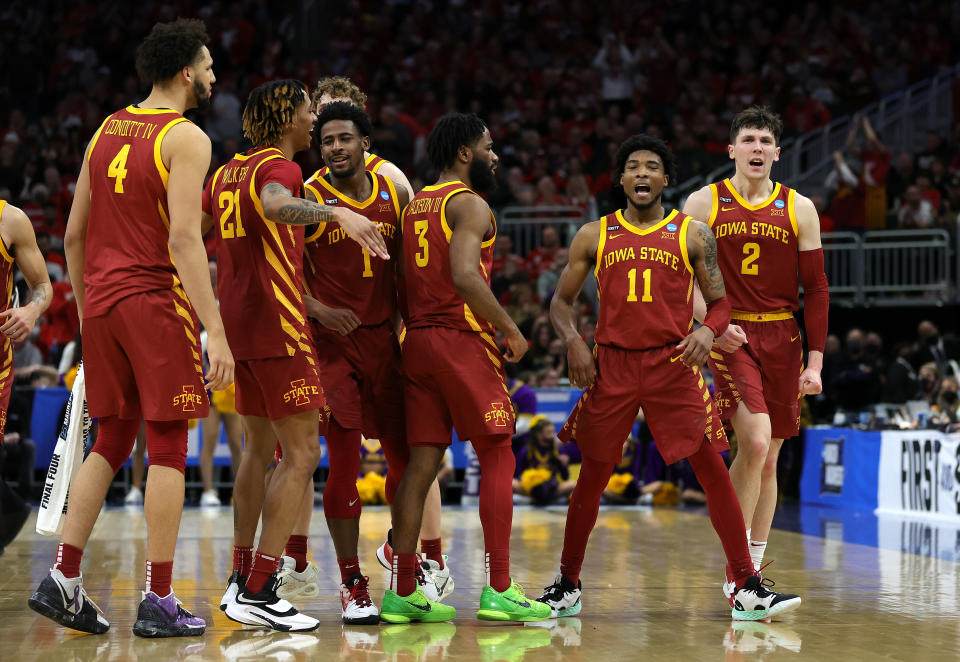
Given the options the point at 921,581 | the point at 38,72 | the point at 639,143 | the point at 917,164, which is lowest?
the point at 921,581

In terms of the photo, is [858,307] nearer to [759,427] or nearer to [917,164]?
[917,164]

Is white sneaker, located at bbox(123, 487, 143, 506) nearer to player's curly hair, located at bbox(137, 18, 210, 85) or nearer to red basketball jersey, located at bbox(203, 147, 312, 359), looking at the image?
red basketball jersey, located at bbox(203, 147, 312, 359)

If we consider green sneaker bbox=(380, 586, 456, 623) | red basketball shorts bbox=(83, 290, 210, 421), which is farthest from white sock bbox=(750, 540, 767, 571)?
red basketball shorts bbox=(83, 290, 210, 421)

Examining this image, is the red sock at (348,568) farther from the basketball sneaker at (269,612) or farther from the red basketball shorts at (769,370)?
the red basketball shorts at (769,370)

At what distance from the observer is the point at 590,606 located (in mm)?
5859

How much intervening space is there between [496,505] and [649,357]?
0.98 metres

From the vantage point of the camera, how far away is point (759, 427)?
19.5 feet

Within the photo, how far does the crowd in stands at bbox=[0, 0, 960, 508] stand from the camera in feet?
53.4

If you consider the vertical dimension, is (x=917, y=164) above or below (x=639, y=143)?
above

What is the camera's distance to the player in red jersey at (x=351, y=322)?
18.0ft

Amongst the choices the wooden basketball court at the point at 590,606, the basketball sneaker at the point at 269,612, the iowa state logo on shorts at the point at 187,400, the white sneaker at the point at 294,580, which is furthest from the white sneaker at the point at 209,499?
the iowa state logo on shorts at the point at 187,400

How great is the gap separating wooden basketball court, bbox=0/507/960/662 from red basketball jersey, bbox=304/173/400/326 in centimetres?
144

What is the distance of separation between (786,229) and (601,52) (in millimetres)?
14376

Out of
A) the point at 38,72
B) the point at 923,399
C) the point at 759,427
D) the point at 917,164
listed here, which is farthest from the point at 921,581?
the point at 38,72
